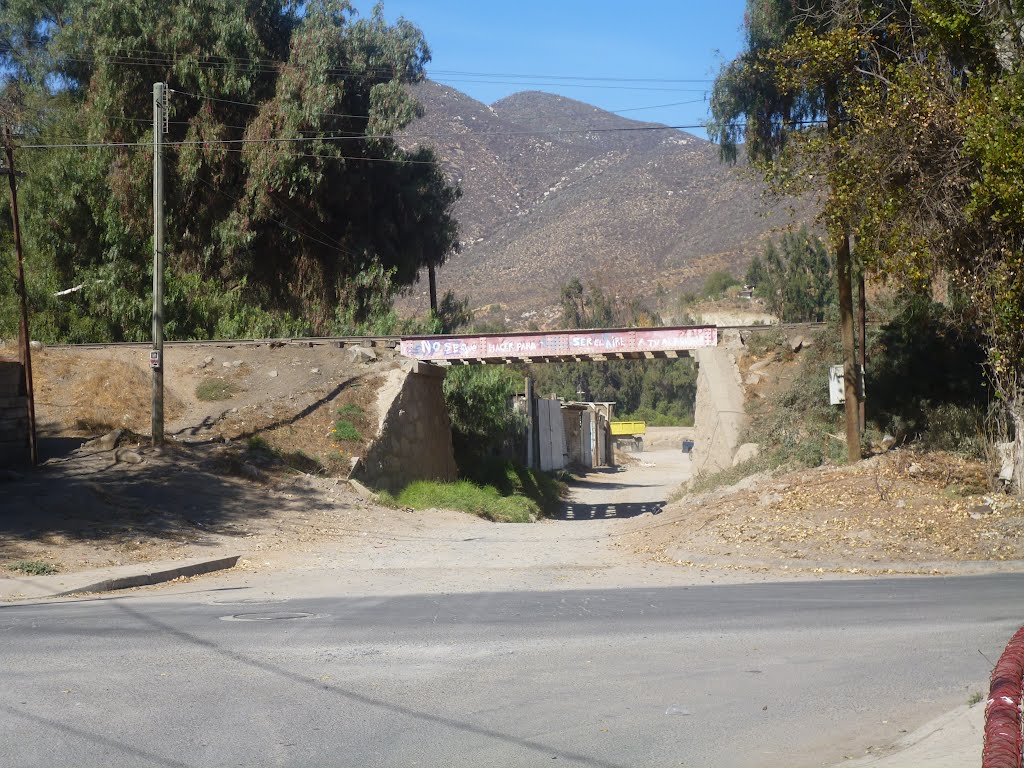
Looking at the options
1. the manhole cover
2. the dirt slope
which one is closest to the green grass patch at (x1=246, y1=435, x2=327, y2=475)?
the dirt slope

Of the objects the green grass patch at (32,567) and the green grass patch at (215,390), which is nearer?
the green grass patch at (32,567)

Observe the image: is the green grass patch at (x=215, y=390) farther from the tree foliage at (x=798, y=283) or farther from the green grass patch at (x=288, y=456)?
the tree foliage at (x=798, y=283)

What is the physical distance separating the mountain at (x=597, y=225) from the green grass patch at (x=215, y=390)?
56113 mm

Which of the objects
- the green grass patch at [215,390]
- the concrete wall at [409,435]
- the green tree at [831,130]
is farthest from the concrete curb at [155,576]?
the green grass patch at [215,390]

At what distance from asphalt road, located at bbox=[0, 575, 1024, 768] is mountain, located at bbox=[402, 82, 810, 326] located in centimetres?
7003

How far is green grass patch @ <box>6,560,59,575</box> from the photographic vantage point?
13.8 meters

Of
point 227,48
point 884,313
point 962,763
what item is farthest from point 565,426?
point 962,763

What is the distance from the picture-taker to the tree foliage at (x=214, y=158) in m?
36.9

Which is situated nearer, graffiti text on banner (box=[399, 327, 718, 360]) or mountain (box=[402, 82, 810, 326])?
graffiti text on banner (box=[399, 327, 718, 360])

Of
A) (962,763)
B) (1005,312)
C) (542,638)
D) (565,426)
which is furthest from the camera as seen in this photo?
(565,426)

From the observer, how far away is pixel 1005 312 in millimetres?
15227

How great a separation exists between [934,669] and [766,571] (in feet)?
22.5

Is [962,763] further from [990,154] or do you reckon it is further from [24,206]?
[24,206]

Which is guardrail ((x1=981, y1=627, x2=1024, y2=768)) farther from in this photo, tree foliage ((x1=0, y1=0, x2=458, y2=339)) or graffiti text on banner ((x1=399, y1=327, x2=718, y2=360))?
tree foliage ((x1=0, y1=0, x2=458, y2=339))
